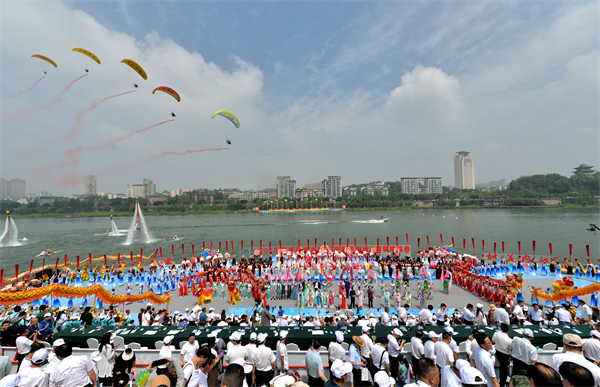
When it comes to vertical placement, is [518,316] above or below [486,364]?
below

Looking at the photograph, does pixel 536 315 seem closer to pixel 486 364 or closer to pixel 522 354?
pixel 522 354

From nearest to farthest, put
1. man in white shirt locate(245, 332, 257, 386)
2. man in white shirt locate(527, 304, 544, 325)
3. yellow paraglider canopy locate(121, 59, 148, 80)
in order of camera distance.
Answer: man in white shirt locate(245, 332, 257, 386)
man in white shirt locate(527, 304, 544, 325)
yellow paraglider canopy locate(121, 59, 148, 80)

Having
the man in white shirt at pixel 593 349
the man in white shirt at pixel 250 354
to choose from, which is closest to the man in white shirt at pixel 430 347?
the man in white shirt at pixel 593 349

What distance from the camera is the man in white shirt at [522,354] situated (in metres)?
4.78

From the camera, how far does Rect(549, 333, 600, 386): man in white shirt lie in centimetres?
320

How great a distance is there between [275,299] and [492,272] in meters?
15.2

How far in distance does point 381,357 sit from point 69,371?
16.6ft

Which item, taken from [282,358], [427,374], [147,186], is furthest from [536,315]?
[147,186]

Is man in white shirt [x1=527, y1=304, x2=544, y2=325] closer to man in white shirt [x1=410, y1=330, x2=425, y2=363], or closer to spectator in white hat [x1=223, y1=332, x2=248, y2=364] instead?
man in white shirt [x1=410, y1=330, x2=425, y2=363]

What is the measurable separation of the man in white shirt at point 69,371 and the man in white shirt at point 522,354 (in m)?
7.33

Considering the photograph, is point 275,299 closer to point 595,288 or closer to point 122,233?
point 595,288

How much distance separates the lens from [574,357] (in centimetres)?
336

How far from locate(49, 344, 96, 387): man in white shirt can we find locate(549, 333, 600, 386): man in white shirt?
6587mm

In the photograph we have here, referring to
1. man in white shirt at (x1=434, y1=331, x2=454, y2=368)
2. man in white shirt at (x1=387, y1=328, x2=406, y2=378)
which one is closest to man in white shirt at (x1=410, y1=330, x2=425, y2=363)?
man in white shirt at (x1=387, y1=328, x2=406, y2=378)
